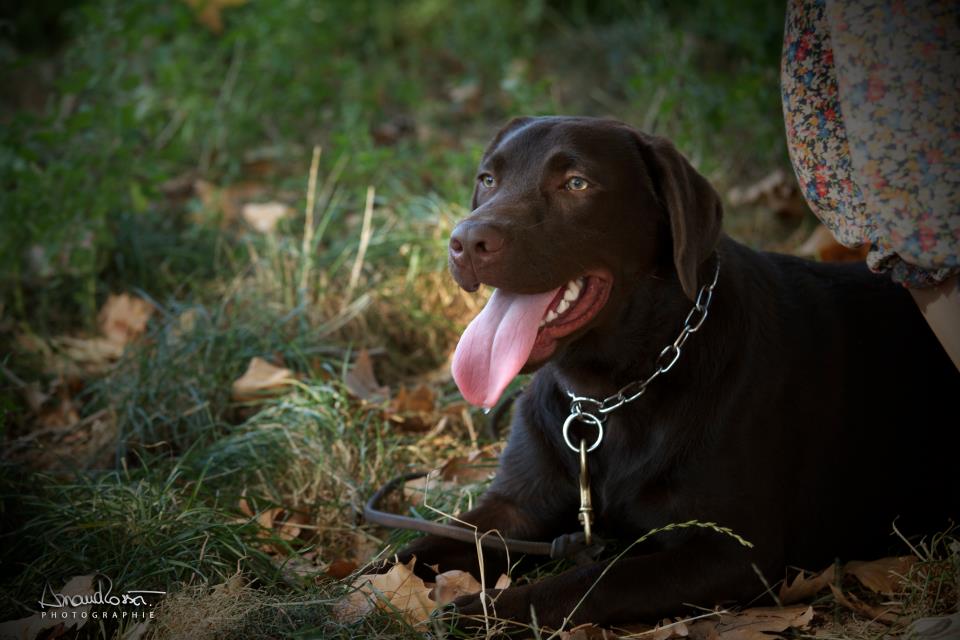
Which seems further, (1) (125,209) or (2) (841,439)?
(1) (125,209)

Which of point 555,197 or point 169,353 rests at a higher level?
point 555,197

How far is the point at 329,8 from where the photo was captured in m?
7.61

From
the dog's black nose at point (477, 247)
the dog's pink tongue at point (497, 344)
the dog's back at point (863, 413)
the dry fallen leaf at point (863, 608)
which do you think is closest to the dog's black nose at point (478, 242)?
the dog's black nose at point (477, 247)

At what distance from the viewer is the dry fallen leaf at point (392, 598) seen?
2574 mm

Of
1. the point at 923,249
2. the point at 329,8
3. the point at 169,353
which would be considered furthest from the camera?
the point at 329,8

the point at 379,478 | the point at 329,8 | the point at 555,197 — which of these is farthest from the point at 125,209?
the point at 329,8

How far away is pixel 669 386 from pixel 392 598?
937mm

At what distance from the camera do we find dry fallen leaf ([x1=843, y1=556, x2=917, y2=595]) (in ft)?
9.08

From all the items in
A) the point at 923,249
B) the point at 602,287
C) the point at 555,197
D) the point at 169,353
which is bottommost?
the point at 169,353

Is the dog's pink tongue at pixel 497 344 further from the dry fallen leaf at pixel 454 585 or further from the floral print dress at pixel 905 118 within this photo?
the floral print dress at pixel 905 118

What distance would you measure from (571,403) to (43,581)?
1552 mm

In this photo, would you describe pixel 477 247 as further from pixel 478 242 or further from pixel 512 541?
pixel 512 541

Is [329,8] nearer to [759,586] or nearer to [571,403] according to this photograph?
[571,403]

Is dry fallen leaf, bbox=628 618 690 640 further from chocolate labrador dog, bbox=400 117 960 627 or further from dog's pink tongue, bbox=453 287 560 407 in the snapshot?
dog's pink tongue, bbox=453 287 560 407
